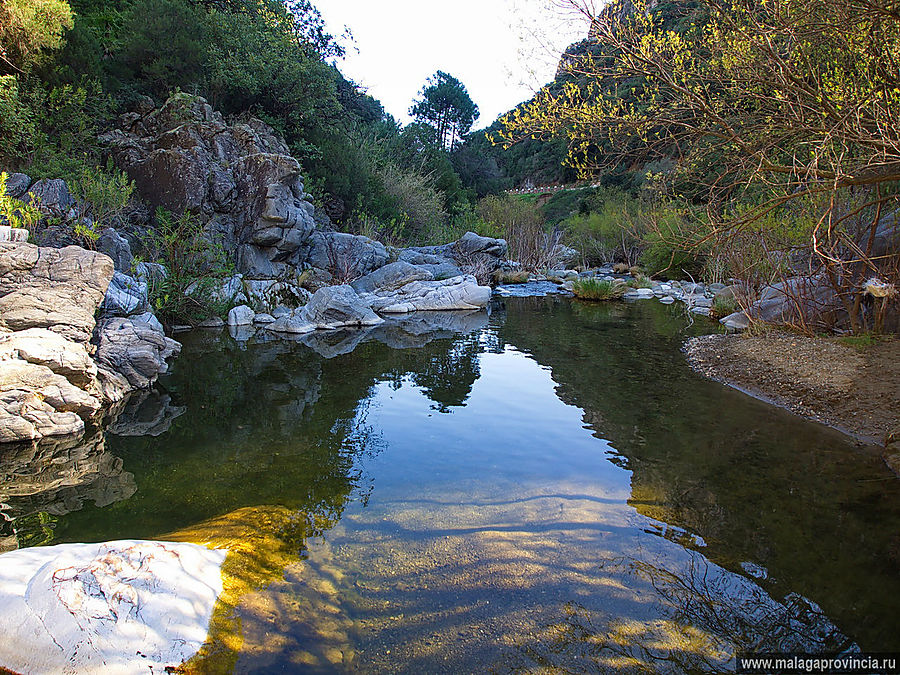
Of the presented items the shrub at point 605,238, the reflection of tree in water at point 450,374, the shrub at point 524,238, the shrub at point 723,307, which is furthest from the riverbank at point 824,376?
the shrub at point 605,238

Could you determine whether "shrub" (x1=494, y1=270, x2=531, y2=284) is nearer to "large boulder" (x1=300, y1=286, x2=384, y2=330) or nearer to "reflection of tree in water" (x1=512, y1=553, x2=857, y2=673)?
"large boulder" (x1=300, y1=286, x2=384, y2=330)

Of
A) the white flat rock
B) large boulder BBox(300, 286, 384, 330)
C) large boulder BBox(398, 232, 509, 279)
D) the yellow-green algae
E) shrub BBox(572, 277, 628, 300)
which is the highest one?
large boulder BBox(398, 232, 509, 279)

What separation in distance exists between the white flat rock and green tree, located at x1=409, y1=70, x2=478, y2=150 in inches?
1986

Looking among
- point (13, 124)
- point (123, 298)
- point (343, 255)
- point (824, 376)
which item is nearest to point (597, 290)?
point (343, 255)

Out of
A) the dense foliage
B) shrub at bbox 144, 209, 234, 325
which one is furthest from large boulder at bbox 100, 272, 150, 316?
the dense foliage

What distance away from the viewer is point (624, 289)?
19.8 m

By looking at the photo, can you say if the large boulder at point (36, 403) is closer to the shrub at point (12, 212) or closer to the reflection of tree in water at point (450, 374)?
the reflection of tree in water at point (450, 374)

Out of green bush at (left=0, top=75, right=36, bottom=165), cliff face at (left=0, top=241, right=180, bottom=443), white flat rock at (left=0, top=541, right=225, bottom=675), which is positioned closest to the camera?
white flat rock at (left=0, top=541, right=225, bottom=675)

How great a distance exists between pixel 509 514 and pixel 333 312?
10.5 meters

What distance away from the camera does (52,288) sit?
7023mm

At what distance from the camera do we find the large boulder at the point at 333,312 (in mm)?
13641

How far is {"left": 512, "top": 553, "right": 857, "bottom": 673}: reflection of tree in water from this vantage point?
2.60 meters

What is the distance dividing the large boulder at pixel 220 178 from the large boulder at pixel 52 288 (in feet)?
25.9

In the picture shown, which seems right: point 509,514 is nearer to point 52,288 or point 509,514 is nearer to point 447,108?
point 52,288
